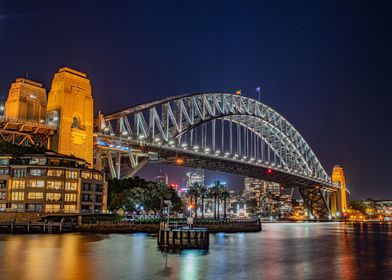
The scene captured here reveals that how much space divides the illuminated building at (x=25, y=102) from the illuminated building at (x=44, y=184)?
10631mm

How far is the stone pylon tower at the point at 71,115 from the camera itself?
78750 mm

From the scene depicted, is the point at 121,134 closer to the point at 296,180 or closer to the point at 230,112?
the point at 230,112

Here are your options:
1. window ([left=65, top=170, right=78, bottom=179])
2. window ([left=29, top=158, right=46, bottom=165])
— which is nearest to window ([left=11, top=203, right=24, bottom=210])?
window ([left=29, top=158, right=46, bottom=165])

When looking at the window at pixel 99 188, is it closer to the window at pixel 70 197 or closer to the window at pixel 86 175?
the window at pixel 86 175

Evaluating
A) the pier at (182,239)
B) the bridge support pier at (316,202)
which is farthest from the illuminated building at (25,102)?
the bridge support pier at (316,202)

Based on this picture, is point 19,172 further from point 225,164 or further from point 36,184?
point 225,164

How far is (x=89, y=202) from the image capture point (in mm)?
77000

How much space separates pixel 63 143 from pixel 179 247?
40.0 m

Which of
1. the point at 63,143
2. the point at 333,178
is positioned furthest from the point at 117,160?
the point at 333,178

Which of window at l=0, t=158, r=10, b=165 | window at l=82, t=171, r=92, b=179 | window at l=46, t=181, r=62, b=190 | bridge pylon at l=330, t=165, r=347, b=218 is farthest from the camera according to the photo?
bridge pylon at l=330, t=165, r=347, b=218

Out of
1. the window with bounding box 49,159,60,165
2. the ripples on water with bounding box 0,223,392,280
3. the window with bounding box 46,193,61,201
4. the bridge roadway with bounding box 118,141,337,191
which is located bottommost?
the ripples on water with bounding box 0,223,392,280

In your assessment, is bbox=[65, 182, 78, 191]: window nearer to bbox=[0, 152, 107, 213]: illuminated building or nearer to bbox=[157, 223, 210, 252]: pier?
bbox=[0, 152, 107, 213]: illuminated building

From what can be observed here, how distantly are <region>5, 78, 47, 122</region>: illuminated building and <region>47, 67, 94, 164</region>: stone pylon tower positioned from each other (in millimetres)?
5064

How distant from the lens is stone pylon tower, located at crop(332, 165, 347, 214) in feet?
581
